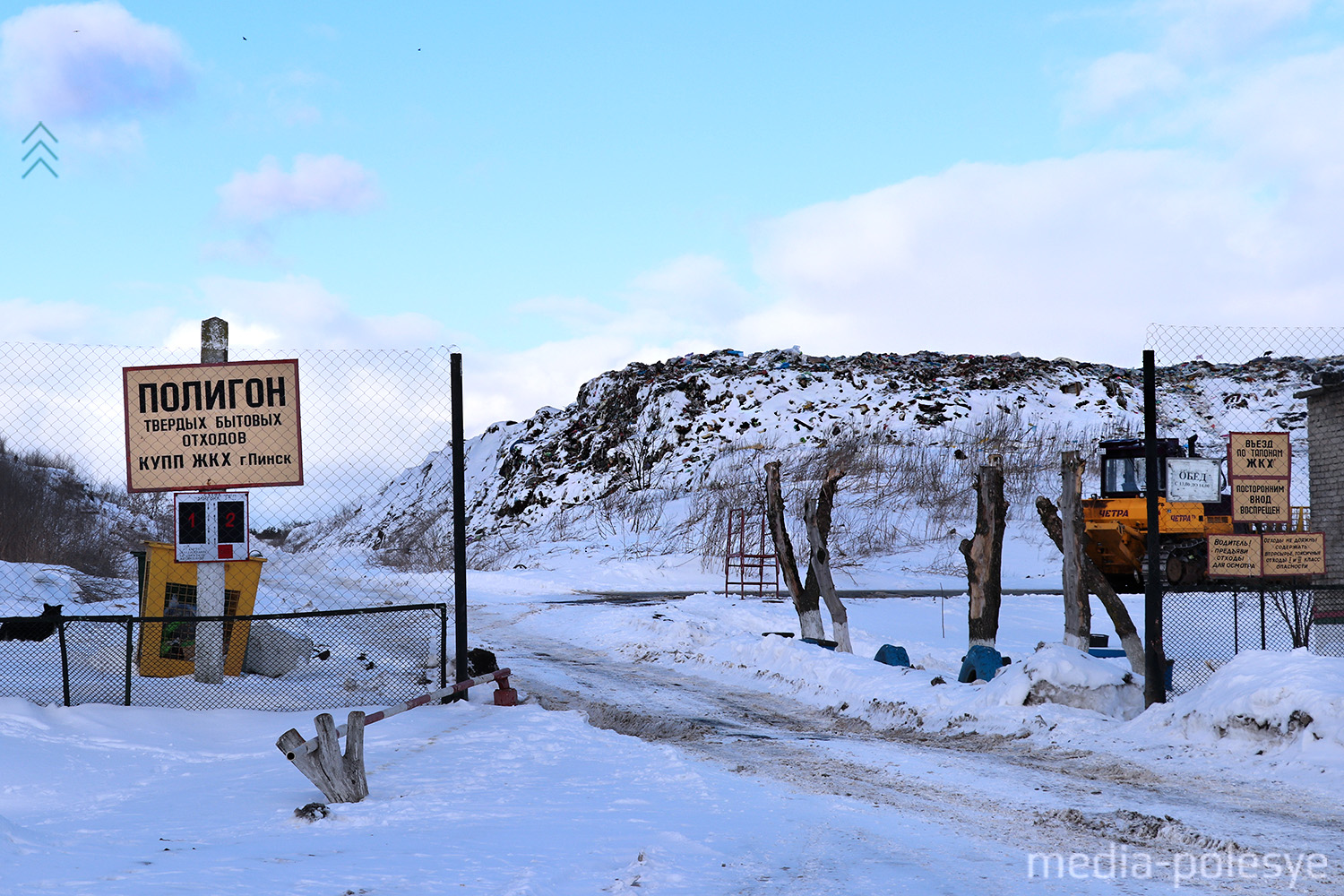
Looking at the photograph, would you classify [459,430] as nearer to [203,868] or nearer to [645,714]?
[645,714]

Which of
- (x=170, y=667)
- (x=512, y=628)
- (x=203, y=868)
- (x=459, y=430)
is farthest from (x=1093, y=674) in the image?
(x=512, y=628)

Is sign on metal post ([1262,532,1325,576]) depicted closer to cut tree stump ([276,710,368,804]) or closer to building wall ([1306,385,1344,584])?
building wall ([1306,385,1344,584])

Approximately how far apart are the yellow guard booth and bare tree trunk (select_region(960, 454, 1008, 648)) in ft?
30.7

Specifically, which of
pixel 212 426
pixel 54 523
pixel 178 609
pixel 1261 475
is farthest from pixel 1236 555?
pixel 54 523

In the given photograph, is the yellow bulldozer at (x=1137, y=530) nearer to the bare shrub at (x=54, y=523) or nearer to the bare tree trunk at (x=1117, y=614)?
the bare tree trunk at (x=1117, y=614)

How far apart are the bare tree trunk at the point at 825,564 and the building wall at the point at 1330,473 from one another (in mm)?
8850

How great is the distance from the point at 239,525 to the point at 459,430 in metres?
2.29

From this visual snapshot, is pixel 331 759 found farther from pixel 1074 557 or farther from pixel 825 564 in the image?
pixel 825 564

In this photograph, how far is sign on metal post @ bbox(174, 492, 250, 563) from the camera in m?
9.55

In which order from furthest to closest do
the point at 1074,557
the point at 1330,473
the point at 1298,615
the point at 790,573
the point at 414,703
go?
the point at 1330,473 → the point at 790,573 → the point at 1298,615 → the point at 1074,557 → the point at 414,703

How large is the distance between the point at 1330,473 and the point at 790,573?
32.5 ft

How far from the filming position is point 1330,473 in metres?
18.0

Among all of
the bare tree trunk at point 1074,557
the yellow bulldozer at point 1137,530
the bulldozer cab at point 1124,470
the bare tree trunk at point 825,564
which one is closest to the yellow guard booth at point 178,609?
the bare tree trunk at point 825,564

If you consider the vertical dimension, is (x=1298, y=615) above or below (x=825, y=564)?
below
